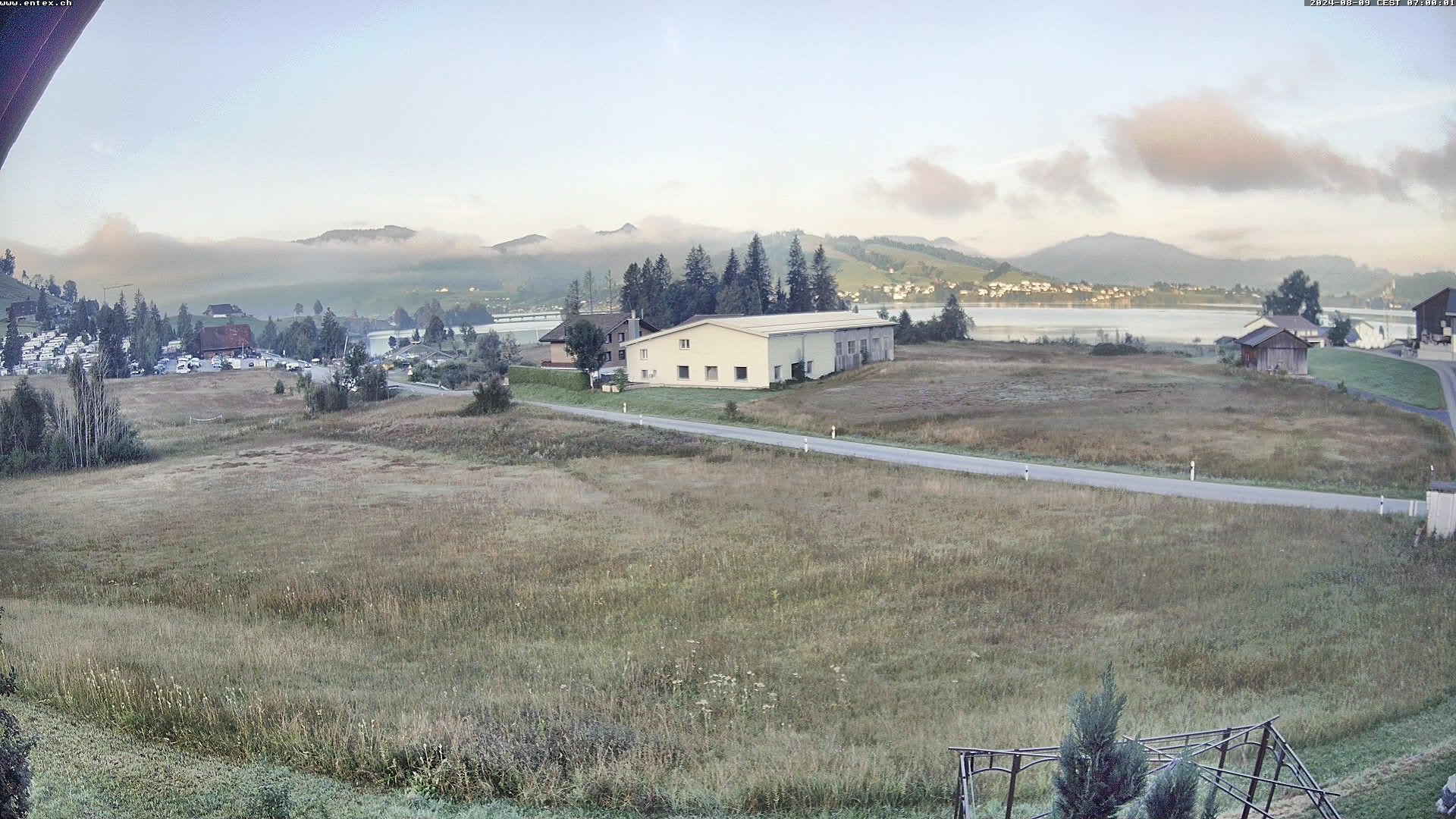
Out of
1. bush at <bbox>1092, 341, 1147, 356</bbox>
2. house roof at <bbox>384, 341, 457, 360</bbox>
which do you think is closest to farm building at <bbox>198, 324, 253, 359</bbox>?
house roof at <bbox>384, 341, 457, 360</bbox>

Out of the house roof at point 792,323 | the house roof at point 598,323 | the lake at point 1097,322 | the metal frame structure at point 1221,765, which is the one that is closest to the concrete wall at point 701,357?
the house roof at point 792,323

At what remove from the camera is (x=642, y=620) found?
25.3ft

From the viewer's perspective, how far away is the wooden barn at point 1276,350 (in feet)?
75.3

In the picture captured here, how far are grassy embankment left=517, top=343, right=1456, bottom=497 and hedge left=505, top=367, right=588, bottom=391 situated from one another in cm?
38

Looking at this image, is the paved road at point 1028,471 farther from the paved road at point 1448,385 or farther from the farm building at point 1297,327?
the farm building at point 1297,327

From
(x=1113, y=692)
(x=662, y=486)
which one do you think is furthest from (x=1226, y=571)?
(x=662, y=486)

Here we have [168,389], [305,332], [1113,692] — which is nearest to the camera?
[1113,692]

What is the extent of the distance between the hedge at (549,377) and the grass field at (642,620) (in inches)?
356

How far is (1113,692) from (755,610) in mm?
4702

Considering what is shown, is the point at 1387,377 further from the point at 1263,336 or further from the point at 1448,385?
the point at 1263,336

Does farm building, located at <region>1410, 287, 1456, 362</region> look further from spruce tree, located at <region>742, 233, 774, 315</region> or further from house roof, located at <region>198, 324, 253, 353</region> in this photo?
spruce tree, located at <region>742, 233, 774, 315</region>

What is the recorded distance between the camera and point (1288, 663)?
6.25 metres

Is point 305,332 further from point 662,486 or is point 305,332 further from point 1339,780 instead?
point 1339,780

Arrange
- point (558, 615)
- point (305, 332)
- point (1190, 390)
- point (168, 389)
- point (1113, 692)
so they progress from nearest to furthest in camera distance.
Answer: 1. point (1113, 692)
2. point (558, 615)
3. point (168, 389)
4. point (305, 332)
5. point (1190, 390)
